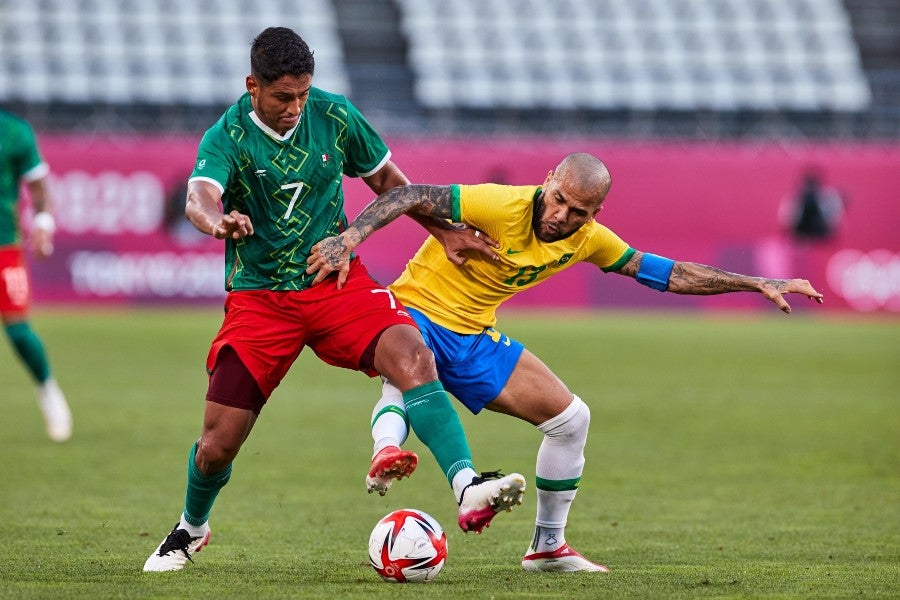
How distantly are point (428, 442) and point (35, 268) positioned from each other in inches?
781

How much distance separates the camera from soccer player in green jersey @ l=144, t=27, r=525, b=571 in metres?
5.59

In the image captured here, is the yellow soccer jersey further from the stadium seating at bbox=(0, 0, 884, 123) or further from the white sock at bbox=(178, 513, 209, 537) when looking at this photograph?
the stadium seating at bbox=(0, 0, 884, 123)

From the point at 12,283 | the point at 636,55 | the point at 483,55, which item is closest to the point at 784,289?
the point at 12,283

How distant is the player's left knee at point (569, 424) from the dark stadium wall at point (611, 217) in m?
17.5

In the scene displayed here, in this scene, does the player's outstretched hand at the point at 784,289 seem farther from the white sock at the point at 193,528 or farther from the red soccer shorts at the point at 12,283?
the red soccer shorts at the point at 12,283

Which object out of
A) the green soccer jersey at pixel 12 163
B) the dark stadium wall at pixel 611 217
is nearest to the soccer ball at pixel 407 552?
the green soccer jersey at pixel 12 163

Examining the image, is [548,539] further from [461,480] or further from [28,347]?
[28,347]

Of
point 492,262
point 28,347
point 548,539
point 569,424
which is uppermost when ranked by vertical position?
point 492,262

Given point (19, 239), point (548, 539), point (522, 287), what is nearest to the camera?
point (548, 539)

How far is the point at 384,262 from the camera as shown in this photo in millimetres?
24672

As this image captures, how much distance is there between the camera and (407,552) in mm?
5609

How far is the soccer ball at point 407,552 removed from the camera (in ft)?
18.4

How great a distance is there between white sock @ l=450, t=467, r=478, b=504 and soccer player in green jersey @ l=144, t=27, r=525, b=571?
0.17ft

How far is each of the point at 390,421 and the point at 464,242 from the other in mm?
901
